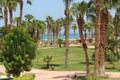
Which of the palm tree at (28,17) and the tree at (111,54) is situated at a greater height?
the palm tree at (28,17)

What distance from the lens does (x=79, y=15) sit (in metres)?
40.4

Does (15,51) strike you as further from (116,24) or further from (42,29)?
(42,29)

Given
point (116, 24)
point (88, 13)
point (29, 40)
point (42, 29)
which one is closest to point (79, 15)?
point (88, 13)

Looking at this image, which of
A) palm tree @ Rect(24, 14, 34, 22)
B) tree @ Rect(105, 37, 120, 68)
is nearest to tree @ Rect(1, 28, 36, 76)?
tree @ Rect(105, 37, 120, 68)

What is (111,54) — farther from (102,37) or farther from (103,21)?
(103,21)

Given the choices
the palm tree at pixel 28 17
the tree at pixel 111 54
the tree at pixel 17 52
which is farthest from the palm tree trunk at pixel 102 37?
the palm tree at pixel 28 17

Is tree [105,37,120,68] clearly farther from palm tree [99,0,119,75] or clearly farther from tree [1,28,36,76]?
tree [1,28,36,76]

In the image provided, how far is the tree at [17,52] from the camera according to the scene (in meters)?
37.8

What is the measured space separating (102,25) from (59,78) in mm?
7133

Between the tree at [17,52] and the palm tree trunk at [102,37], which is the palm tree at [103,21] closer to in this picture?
the palm tree trunk at [102,37]

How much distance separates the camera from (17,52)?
125 feet

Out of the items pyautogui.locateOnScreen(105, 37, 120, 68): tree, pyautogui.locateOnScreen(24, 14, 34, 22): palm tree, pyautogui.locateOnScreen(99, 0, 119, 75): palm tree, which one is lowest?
pyautogui.locateOnScreen(105, 37, 120, 68): tree

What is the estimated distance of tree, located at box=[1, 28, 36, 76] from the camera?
37844 mm

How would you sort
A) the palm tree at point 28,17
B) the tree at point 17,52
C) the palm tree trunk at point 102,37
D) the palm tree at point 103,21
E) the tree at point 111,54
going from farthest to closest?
the palm tree at point 28,17
the tree at point 111,54
the palm tree trunk at point 102,37
the palm tree at point 103,21
the tree at point 17,52
